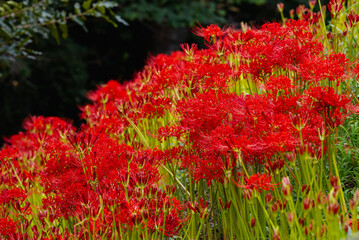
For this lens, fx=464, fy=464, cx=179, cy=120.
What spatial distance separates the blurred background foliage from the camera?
9688 mm

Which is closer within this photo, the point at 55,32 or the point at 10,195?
the point at 10,195

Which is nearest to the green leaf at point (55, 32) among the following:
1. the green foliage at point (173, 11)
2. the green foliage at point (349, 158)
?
the green foliage at point (349, 158)

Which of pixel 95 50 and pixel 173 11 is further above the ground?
pixel 173 11

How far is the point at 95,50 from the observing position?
40.3ft

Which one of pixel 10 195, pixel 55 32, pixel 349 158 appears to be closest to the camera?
pixel 10 195

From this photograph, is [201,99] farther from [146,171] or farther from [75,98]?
[75,98]

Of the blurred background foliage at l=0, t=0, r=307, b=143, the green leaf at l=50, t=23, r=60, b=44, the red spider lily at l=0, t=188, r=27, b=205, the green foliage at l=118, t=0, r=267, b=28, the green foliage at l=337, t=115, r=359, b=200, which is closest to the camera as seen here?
the red spider lily at l=0, t=188, r=27, b=205

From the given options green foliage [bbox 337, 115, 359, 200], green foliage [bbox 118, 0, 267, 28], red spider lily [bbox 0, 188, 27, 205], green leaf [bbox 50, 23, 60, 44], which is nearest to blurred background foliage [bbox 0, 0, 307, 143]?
green foliage [bbox 118, 0, 267, 28]

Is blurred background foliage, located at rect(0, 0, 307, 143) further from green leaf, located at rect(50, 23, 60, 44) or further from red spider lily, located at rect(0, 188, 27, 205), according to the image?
red spider lily, located at rect(0, 188, 27, 205)

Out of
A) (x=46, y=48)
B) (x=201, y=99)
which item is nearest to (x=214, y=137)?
(x=201, y=99)

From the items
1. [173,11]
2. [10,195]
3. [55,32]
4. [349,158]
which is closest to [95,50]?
[173,11]

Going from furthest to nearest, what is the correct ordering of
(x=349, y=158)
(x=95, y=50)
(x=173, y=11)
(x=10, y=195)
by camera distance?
(x=95, y=50), (x=173, y=11), (x=349, y=158), (x=10, y=195)

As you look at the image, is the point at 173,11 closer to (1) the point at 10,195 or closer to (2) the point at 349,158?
(2) the point at 349,158

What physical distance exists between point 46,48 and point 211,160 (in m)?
9.53
